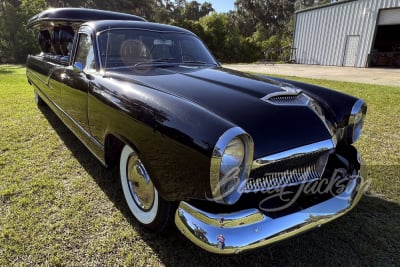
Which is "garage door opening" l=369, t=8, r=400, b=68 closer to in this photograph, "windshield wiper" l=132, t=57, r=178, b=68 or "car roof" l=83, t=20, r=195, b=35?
"car roof" l=83, t=20, r=195, b=35

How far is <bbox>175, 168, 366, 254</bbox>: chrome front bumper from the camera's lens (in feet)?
5.21

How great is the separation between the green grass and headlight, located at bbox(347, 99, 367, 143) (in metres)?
0.66

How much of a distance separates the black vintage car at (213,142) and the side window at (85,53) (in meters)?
0.02

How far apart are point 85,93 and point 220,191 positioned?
1826mm

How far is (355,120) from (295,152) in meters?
0.98

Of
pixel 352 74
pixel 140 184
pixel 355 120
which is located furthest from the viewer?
pixel 352 74

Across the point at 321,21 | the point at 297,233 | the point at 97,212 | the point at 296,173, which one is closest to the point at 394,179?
the point at 296,173

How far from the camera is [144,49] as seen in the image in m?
3.06

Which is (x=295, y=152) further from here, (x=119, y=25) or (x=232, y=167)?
(x=119, y=25)

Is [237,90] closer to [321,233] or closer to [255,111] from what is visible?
[255,111]

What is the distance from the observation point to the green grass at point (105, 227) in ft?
6.79

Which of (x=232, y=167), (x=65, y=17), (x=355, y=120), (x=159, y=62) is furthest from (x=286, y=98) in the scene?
(x=65, y=17)

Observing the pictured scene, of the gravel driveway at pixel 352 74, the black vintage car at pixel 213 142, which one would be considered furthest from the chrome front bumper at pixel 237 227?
the gravel driveway at pixel 352 74

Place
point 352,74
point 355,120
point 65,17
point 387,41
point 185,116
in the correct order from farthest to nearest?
point 387,41
point 352,74
point 65,17
point 355,120
point 185,116
